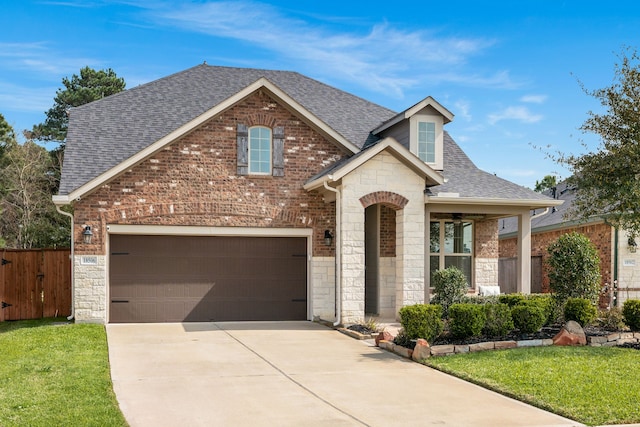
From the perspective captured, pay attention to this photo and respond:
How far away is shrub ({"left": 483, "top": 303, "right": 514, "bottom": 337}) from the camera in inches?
496

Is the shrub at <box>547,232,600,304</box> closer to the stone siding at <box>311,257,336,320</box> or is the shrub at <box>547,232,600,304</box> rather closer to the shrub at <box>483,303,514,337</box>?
the shrub at <box>483,303,514,337</box>

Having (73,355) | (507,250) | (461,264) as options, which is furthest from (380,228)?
(507,250)

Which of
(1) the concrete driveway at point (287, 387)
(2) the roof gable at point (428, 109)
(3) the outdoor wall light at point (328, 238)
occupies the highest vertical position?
(2) the roof gable at point (428, 109)

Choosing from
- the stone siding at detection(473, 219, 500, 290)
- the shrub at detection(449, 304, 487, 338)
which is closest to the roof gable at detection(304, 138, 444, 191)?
the stone siding at detection(473, 219, 500, 290)

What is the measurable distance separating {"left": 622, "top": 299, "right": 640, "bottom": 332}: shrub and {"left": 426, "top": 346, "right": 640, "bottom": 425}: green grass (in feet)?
5.88

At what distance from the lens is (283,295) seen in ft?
58.0

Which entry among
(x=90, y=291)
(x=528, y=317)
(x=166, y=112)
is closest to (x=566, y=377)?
(x=528, y=317)

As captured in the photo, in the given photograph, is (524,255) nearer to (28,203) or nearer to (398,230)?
(398,230)

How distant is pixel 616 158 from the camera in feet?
39.6

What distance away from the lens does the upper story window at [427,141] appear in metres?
18.1

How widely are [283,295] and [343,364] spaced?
647 centimetres

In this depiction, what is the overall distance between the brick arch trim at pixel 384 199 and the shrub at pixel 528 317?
14.5ft

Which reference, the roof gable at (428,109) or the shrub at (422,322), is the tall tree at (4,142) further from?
the shrub at (422,322)

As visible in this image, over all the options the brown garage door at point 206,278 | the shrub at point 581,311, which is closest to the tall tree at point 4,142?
the brown garage door at point 206,278
